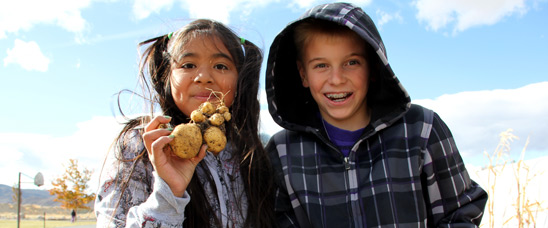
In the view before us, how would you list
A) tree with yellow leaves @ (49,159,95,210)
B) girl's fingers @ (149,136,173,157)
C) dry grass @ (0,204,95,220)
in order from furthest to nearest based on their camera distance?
dry grass @ (0,204,95,220)
tree with yellow leaves @ (49,159,95,210)
girl's fingers @ (149,136,173,157)

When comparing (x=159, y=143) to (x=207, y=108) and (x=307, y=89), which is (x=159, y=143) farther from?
(x=307, y=89)

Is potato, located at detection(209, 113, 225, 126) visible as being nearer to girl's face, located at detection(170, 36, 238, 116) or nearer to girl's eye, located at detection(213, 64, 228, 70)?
girl's face, located at detection(170, 36, 238, 116)

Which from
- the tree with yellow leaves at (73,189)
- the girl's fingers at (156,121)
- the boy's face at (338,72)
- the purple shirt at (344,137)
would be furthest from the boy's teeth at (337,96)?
the tree with yellow leaves at (73,189)

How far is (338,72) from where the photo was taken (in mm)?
2445

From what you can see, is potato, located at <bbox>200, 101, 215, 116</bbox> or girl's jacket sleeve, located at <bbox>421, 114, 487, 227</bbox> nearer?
potato, located at <bbox>200, 101, 215, 116</bbox>

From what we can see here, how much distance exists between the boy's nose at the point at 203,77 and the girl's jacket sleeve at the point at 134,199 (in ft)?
1.65

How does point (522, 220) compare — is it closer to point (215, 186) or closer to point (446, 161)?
point (446, 161)

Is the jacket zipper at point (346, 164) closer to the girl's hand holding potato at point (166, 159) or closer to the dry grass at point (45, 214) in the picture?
the girl's hand holding potato at point (166, 159)

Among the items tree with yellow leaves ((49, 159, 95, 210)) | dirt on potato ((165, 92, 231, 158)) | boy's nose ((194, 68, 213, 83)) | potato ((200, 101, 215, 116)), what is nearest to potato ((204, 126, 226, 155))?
dirt on potato ((165, 92, 231, 158))

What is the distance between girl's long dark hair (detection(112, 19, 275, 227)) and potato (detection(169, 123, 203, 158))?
37 cm

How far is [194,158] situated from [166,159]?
14 cm

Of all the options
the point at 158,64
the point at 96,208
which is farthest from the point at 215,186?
the point at 158,64

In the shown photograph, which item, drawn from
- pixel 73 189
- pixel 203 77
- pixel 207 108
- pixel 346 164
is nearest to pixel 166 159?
pixel 207 108

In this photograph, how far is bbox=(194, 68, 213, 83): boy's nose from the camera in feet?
7.58
